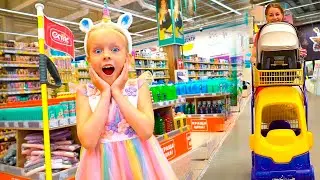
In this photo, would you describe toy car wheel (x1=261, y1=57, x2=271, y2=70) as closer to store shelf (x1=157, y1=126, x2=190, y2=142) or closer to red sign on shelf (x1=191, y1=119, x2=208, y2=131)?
store shelf (x1=157, y1=126, x2=190, y2=142)

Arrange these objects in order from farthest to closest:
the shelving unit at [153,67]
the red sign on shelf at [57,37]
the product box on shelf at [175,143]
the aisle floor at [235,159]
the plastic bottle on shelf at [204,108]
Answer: the shelving unit at [153,67] < the plastic bottle on shelf at [204,108] < the product box on shelf at [175,143] < the aisle floor at [235,159] < the red sign on shelf at [57,37]

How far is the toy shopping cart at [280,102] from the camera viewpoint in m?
2.59

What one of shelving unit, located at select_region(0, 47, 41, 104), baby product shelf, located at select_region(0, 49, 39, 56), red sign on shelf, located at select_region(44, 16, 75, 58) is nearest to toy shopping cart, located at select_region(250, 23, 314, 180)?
red sign on shelf, located at select_region(44, 16, 75, 58)

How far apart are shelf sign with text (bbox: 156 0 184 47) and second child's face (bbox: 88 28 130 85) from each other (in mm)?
6567

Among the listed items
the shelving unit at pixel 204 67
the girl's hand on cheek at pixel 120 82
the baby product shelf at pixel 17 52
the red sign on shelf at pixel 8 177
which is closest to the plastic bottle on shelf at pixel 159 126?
the red sign on shelf at pixel 8 177

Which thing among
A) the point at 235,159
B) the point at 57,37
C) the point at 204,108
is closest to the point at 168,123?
the point at 235,159

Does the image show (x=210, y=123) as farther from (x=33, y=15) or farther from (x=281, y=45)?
(x=33, y=15)

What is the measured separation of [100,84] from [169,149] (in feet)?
9.75

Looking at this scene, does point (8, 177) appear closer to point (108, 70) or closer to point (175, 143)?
point (108, 70)

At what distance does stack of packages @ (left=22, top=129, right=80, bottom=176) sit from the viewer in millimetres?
2480

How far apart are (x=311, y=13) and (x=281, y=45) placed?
16980 mm

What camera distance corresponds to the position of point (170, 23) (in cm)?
795

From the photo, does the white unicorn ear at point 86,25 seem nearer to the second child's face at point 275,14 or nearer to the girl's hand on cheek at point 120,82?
the girl's hand on cheek at point 120,82

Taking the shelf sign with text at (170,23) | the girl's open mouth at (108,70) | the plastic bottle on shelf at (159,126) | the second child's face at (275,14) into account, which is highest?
the shelf sign with text at (170,23)
